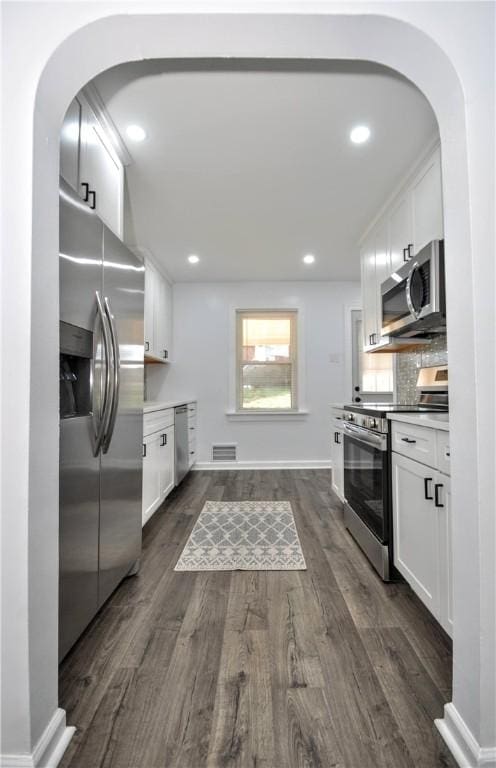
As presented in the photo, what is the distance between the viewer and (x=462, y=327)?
1109mm

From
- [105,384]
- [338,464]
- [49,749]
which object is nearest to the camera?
[49,749]

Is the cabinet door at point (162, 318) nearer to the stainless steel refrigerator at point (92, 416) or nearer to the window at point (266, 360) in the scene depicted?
the window at point (266, 360)

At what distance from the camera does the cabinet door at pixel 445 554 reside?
58.3 inches

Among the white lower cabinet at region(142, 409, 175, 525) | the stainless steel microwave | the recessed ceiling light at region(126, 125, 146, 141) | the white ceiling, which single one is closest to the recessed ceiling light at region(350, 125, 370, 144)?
the white ceiling

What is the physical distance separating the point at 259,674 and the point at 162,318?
3896 millimetres

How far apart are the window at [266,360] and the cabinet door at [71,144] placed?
12.0ft

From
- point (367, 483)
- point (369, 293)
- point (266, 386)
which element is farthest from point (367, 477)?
point (266, 386)

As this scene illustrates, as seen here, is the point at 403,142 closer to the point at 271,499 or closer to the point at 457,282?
the point at 457,282

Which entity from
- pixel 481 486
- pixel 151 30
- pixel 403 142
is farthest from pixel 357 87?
pixel 481 486

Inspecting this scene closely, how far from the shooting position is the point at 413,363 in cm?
310

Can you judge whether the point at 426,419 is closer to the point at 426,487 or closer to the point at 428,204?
the point at 426,487

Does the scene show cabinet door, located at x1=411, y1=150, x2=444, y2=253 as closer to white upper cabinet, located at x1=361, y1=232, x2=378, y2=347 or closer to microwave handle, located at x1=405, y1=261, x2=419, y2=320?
microwave handle, located at x1=405, y1=261, x2=419, y2=320

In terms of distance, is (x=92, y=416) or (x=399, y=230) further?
(x=399, y=230)

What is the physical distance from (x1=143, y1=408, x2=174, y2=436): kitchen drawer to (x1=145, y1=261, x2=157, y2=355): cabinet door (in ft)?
2.59
